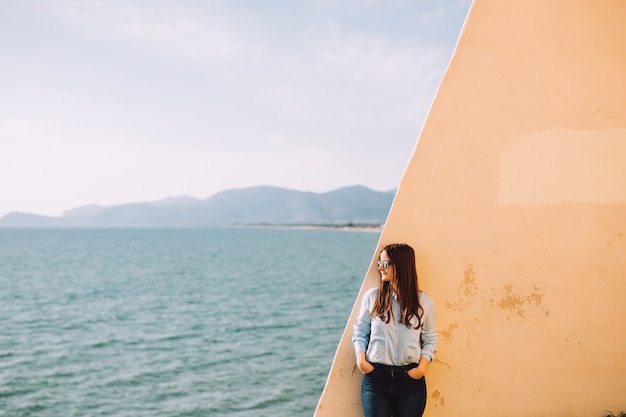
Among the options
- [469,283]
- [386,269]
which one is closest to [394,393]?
[386,269]

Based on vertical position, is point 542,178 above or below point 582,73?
below

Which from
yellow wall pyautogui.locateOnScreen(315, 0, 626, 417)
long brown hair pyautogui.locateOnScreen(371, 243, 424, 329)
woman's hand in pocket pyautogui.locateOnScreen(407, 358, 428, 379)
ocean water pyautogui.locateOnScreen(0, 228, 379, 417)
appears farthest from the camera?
ocean water pyautogui.locateOnScreen(0, 228, 379, 417)

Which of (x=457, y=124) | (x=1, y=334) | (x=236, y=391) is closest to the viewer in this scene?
(x=457, y=124)

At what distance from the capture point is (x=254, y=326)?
20375 millimetres

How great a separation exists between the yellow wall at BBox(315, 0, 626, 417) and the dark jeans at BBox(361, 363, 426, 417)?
1.50 feet

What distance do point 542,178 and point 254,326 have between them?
715 inches

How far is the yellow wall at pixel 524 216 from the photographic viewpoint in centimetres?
342

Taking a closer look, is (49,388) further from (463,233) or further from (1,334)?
(463,233)

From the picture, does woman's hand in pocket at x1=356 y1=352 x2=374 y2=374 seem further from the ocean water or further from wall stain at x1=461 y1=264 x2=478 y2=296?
the ocean water

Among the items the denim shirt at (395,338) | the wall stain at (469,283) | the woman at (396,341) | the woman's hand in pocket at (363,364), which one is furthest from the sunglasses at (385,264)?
the wall stain at (469,283)

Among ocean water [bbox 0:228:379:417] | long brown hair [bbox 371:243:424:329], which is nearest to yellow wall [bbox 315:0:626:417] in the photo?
long brown hair [bbox 371:243:424:329]

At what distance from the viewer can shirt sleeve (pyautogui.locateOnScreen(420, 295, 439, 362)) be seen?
2939mm

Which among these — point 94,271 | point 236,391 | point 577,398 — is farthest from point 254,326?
point 94,271

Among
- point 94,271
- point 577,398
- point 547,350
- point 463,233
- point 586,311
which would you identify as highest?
point 463,233
